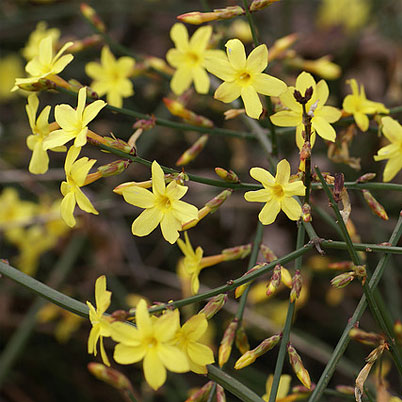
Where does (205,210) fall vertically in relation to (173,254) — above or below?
above

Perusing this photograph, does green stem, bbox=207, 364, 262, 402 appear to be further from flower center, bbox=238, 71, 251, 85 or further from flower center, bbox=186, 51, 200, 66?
flower center, bbox=186, 51, 200, 66

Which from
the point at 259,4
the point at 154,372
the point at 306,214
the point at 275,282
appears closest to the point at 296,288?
the point at 275,282


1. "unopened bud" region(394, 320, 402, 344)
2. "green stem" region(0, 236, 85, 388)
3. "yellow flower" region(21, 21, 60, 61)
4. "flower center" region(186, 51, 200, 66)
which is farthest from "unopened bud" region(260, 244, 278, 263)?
"green stem" region(0, 236, 85, 388)

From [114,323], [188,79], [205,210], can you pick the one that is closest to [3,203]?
[188,79]

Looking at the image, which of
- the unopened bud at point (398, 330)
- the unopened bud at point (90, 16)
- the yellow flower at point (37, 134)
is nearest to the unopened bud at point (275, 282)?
the unopened bud at point (398, 330)

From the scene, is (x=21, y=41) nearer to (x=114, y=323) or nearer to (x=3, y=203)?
(x=3, y=203)

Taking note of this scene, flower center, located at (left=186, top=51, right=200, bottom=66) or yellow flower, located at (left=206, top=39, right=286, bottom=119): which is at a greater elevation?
yellow flower, located at (left=206, top=39, right=286, bottom=119)

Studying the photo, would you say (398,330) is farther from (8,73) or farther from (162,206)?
(8,73)
